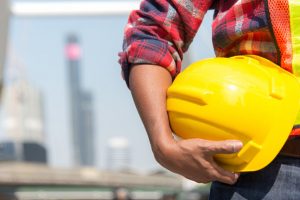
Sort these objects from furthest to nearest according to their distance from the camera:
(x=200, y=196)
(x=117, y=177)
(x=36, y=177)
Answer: (x=200, y=196)
(x=117, y=177)
(x=36, y=177)

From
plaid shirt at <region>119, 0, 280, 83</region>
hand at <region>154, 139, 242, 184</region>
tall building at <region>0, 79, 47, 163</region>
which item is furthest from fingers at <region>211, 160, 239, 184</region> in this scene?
tall building at <region>0, 79, 47, 163</region>

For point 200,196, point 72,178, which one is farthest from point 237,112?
point 200,196

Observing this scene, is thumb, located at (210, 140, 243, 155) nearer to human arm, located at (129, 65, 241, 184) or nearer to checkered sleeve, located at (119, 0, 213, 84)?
human arm, located at (129, 65, 241, 184)

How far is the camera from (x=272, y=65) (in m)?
1.43

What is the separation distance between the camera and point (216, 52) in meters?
1.59

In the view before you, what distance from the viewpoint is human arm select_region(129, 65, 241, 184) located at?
135 cm

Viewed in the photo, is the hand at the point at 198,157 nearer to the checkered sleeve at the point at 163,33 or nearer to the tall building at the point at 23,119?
the checkered sleeve at the point at 163,33

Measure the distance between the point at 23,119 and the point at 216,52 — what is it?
13096 mm

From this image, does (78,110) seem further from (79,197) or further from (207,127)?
(207,127)

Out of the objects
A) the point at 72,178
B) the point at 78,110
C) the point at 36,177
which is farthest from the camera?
the point at 78,110

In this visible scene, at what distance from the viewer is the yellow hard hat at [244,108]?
137 centimetres

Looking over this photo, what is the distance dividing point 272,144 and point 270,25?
0.22m

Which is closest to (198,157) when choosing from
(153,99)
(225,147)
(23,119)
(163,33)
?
(225,147)

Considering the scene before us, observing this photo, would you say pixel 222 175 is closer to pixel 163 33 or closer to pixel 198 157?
pixel 198 157
